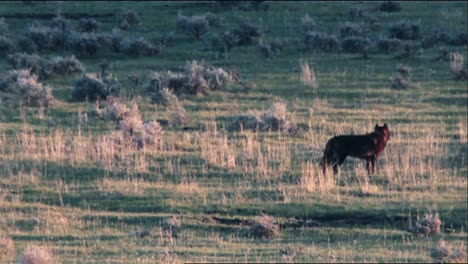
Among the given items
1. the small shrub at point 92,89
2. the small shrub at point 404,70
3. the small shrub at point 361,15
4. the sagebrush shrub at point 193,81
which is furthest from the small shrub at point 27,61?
the small shrub at point 361,15

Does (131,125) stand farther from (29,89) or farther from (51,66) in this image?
(51,66)

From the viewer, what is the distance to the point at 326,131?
23.4 metres

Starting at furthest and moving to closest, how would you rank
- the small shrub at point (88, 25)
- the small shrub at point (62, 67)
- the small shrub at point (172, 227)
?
the small shrub at point (88, 25)
the small shrub at point (62, 67)
the small shrub at point (172, 227)

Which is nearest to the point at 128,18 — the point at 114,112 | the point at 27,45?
the point at 27,45

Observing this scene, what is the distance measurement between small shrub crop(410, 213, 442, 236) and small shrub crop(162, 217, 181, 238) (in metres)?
3.27

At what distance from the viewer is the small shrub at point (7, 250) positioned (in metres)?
14.7

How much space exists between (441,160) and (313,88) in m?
7.95

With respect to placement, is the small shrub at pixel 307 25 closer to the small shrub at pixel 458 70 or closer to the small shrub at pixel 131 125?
the small shrub at pixel 458 70

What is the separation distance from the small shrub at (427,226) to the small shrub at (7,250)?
214 inches

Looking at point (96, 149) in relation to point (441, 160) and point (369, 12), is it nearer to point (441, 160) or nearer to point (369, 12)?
point (441, 160)

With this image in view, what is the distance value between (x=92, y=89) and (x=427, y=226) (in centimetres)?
1331

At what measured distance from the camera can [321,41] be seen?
108 feet

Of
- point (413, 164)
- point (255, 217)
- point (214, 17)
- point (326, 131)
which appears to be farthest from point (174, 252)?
point (214, 17)

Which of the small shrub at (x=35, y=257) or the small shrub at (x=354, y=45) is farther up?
the small shrub at (x=354, y=45)
